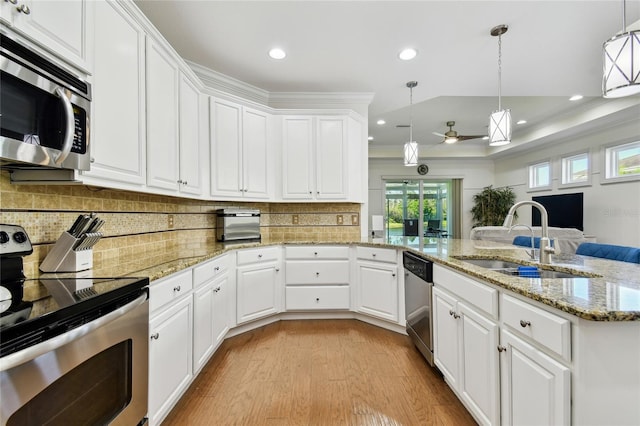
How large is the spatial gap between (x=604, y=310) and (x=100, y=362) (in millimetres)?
1746

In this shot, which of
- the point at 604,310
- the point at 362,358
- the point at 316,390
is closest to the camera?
the point at 604,310

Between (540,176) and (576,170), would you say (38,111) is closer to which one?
(576,170)

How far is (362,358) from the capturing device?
234 cm

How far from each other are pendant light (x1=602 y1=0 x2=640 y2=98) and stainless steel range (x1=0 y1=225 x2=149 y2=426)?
2.71 meters

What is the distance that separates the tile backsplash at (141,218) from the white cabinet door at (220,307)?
35cm

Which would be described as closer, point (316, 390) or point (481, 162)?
point (316, 390)

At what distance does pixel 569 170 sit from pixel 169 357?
7.26 m

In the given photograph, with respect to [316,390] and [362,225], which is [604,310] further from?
[362,225]

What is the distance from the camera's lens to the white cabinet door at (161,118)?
184 cm

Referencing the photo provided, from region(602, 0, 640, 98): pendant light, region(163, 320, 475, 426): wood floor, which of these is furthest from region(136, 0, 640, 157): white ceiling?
region(163, 320, 475, 426): wood floor

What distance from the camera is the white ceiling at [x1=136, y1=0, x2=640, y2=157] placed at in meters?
2.16

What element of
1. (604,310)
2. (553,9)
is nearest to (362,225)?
(553,9)

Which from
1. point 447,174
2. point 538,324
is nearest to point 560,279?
point 538,324

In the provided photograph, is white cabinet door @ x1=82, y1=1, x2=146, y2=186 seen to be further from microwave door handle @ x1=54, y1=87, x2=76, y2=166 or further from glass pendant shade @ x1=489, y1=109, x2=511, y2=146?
glass pendant shade @ x1=489, y1=109, x2=511, y2=146
